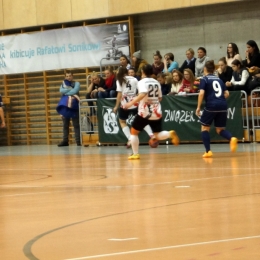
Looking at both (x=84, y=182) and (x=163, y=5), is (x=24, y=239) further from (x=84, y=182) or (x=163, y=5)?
(x=163, y=5)

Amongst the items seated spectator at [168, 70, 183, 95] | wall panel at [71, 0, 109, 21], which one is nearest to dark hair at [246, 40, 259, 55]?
seated spectator at [168, 70, 183, 95]

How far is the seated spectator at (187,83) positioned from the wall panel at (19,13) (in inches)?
303

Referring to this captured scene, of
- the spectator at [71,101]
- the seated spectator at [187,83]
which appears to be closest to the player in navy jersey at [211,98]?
the seated spectator at [187,83]

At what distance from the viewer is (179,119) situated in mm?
20359

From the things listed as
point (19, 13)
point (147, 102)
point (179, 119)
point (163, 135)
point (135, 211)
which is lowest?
point (135, 211)

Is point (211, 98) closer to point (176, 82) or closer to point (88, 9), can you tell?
point (176, 82)

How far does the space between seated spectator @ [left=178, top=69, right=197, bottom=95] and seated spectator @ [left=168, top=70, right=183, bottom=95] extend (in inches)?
6.5

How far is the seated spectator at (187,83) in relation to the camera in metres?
19.9

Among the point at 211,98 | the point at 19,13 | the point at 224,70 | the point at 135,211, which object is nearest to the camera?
the point at 135,211

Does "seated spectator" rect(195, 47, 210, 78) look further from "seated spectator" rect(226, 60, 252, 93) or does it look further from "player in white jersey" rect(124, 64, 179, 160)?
"player in white jersey" rect(124, 64, 179, 160)

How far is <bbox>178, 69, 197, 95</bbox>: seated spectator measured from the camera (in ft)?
65.2

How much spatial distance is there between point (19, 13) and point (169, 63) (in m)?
7.01

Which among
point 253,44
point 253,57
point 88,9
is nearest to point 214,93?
point 253,44

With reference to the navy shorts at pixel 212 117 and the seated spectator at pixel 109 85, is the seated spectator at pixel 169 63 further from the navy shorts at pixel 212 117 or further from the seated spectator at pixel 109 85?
the navy shorts at pixel 212 117
